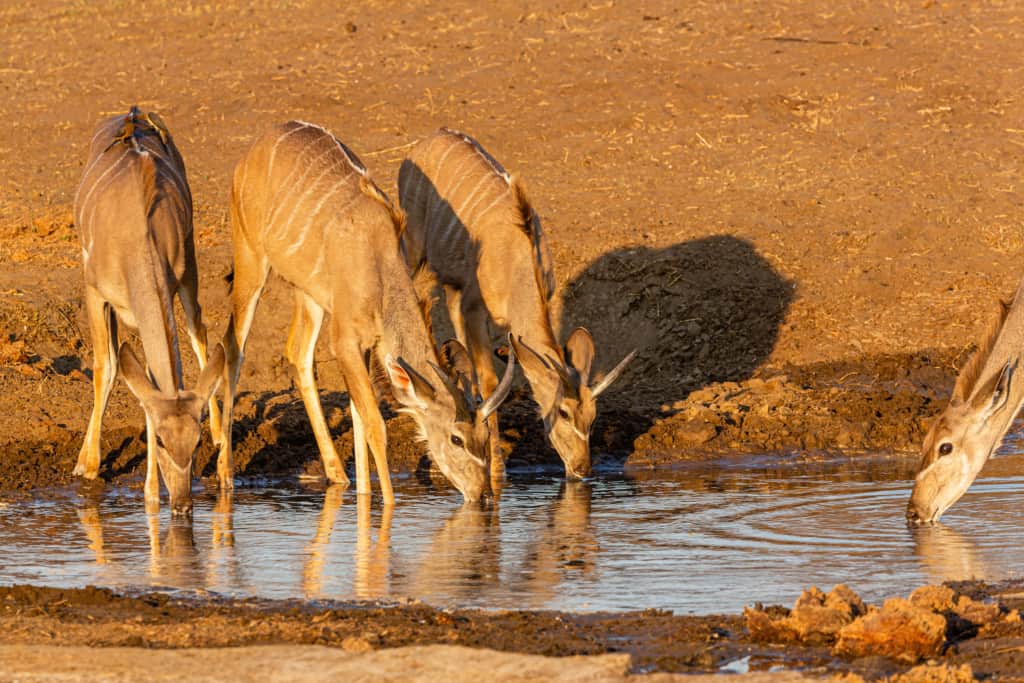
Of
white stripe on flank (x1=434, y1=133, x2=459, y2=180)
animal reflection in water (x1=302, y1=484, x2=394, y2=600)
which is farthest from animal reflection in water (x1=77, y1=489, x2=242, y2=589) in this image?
white stripe on flank (x1=434, y1=133, x2=459, y2=180)

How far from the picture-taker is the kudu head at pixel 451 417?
988 centimetres

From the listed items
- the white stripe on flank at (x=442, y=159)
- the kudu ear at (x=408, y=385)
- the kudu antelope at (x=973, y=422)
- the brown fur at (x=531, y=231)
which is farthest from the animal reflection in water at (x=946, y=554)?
the white stripe on flank at (x=442, y=159)

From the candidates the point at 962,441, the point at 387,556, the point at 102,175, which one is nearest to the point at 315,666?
the point at 387,556

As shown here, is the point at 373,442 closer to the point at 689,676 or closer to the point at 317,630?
the point at 317,630

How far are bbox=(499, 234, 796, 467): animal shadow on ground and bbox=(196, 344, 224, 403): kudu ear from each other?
137 inches

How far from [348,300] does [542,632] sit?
4211 mm

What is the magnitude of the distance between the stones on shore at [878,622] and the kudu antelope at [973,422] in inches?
94.8

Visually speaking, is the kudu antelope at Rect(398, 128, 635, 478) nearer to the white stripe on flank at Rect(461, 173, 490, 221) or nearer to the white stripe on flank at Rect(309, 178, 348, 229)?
the white stripe on flank at Rect(461, 173, 490, 221)

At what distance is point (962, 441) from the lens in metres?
9.33

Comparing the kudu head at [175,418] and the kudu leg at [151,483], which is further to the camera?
the kudu leg at [151,483]

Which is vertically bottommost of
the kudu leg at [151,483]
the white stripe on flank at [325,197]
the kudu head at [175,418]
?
the kudu leg at [151,483]

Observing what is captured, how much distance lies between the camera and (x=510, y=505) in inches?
390

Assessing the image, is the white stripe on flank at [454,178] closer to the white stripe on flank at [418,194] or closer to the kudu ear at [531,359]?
the white stripe on flank at [418,194]

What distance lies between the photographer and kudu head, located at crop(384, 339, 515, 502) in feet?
32.4
